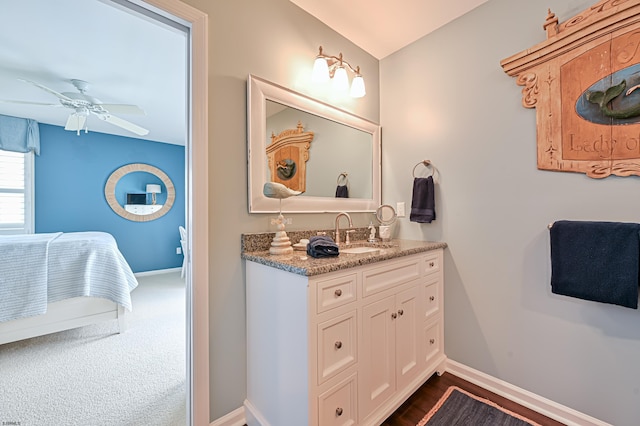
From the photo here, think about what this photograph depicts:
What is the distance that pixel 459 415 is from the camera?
1430 mm

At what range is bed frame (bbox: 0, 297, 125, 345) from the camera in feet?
6.75

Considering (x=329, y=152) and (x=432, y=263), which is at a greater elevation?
(x=329, y=152)

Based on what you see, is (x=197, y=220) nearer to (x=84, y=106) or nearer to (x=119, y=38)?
(x=119, y=38)

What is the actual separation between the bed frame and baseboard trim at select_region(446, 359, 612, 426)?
3.04 m

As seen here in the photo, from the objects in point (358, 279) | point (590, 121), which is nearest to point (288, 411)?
point (358, 279)

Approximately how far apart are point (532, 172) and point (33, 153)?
19.8ft

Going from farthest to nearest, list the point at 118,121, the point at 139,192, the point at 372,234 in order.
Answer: the point at 139,192
the point at 118,121
the point at 372,234

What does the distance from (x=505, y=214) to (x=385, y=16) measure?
5.28 feet

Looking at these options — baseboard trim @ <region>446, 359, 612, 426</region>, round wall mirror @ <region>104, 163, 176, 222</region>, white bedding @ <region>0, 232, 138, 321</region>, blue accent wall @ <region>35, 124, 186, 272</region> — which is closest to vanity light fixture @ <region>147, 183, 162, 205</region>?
round wall mirror @ <region>104, 163, 176, 222</region>

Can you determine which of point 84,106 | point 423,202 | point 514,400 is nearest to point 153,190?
point 84,106

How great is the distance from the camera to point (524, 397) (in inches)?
60.2

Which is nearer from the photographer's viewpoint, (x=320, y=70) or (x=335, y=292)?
(x=335, y=292)

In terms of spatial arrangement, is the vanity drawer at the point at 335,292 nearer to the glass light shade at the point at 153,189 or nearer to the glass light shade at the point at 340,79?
the glass light shade at the point at 340,79

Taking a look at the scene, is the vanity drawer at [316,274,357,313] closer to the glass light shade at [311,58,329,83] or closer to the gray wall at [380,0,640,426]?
the gray wall at [380,0,640,426]
